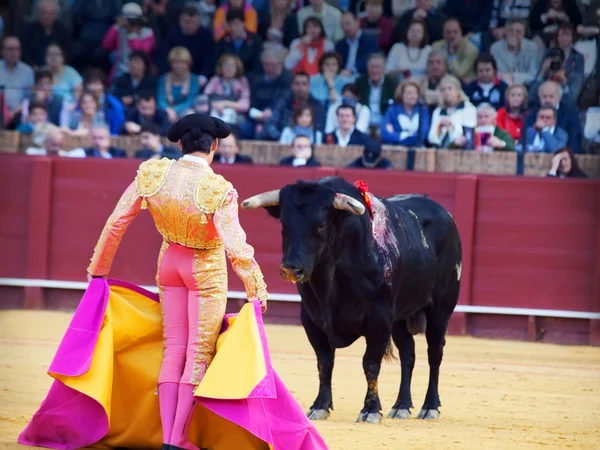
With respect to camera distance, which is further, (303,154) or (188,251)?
(303,154)

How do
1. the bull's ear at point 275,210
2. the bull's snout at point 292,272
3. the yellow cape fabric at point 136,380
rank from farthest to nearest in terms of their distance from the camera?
the bull's ear at point 275,210
the bull's snout at point 292,272
the yellow cape fabric at point 136,380

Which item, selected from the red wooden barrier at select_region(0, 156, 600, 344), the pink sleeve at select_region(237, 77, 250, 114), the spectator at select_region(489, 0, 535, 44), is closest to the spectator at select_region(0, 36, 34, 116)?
the red wooden barrier at select_region(0, 156, 600, 344)

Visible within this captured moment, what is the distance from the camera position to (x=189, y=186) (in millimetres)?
4375

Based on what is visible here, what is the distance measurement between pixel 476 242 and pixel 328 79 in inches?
80.3

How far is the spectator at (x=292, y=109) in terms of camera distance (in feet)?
34.3

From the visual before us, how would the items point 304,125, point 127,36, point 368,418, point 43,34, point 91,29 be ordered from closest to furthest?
point 368,418, point 304,125, point 127,36, point 43,34, point 91,29

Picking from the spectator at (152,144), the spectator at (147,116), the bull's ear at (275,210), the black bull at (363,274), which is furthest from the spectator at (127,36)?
the bull's ear at (275,210)

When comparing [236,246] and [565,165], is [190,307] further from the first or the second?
[565,165]

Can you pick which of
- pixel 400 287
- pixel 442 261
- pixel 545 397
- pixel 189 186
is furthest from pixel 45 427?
pixel 545 397

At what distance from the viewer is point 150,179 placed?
174 inches

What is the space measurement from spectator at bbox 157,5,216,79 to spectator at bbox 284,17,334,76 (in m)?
0.85

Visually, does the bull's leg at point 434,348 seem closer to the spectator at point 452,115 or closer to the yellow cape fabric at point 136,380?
the yellow cape fabric at point 136,380

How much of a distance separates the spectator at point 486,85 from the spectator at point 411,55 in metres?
0.53

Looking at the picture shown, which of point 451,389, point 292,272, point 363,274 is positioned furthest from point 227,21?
point 292,272
